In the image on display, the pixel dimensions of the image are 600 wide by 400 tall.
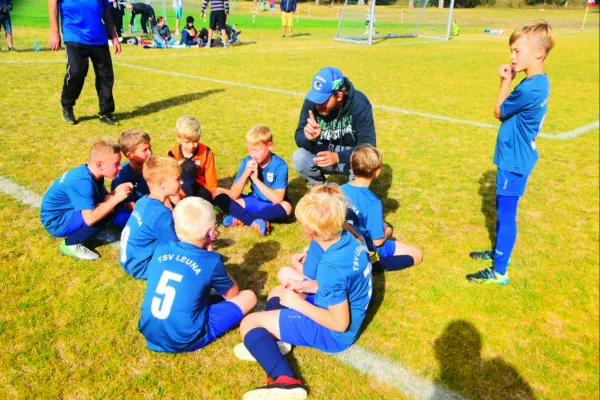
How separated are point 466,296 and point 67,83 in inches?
269

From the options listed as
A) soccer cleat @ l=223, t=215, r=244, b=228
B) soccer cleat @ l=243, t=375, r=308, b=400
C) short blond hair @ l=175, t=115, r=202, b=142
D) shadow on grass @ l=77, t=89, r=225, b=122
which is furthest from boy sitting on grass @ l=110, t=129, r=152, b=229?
shadow on grass @ l=77, t=89, r=225, b=122

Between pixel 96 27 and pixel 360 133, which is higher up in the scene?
pixel 96 27

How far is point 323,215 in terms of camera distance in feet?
8.48

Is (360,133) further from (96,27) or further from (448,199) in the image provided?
(96,27)

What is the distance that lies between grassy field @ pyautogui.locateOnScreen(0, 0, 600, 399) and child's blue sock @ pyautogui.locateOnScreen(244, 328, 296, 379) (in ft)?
0.54

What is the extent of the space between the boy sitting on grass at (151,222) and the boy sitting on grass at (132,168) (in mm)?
958

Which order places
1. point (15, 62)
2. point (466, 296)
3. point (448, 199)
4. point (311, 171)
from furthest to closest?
point (15, 62), point (448, 199), point (311, 171), point (466, 296)

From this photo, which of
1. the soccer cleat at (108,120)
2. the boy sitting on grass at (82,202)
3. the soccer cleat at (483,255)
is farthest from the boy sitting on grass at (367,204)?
the soccer cleat at (108,120)

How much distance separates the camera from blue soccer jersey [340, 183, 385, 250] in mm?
3514

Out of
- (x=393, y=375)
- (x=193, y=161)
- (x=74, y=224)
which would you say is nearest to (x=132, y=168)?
(x=193, y=161)

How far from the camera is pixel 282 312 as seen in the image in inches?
113

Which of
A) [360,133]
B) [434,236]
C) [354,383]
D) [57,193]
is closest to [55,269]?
[57,193]

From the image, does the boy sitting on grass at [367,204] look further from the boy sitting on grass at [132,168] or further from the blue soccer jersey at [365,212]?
the boy sitting on grass at [132,168]

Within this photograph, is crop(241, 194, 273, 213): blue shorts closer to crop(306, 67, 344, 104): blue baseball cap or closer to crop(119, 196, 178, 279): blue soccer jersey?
crop(306, 67, 344, 104): blue baseball cap
